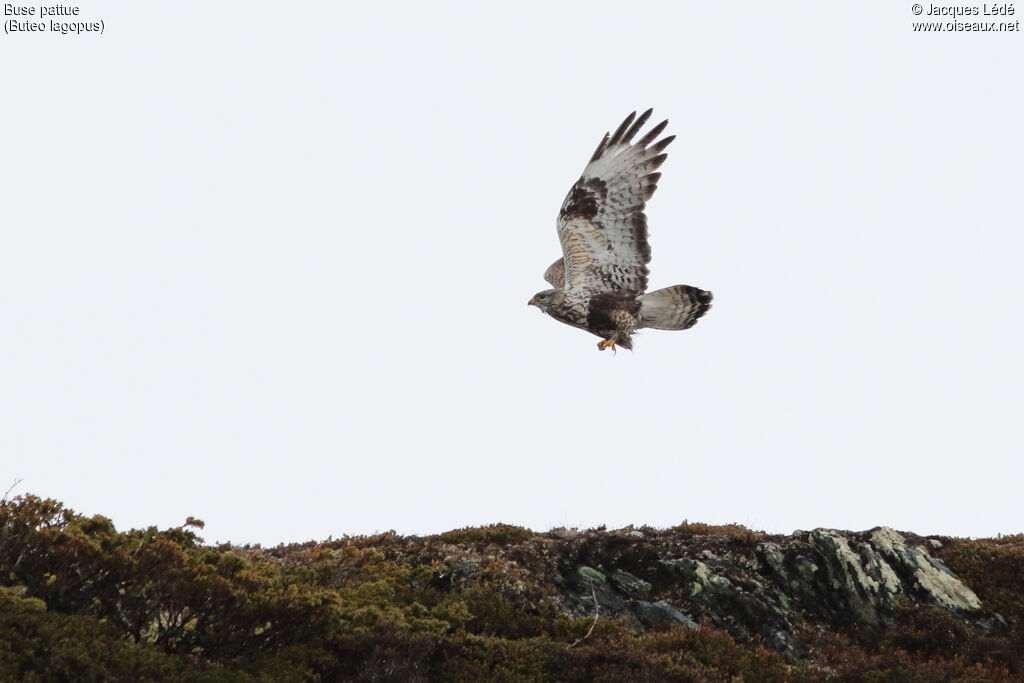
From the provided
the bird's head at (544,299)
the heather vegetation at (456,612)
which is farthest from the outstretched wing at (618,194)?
the heather vegetation at (456,612)

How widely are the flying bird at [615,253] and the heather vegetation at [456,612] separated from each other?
360 centimetres

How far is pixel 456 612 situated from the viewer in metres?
10.8

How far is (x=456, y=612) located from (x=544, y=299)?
21.3 ft

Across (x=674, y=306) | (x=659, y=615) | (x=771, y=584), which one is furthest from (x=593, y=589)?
(x=674, y=306)

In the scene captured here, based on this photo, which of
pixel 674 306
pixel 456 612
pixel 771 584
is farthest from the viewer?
pixel 674 306

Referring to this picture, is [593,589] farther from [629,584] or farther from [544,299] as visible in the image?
[544,299]

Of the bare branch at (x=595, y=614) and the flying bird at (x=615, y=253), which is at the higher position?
the flying bird at (x=615, y=253)

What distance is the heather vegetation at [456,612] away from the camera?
8758 mm

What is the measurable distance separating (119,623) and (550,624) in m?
4.87

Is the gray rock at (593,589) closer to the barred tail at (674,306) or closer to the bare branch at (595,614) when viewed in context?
the bare branch at (595,614)

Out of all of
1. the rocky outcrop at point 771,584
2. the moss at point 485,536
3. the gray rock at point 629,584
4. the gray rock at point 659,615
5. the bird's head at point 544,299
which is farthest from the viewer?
the bird's head at point 544,299

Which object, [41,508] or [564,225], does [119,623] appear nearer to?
[41,508]

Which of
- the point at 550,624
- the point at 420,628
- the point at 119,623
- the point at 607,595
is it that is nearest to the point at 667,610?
the point at 607,595

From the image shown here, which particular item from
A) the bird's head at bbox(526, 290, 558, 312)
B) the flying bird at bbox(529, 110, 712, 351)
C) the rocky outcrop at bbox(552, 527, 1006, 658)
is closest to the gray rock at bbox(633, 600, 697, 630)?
the rocky outcrop at bbox(552, 527, 1006, 658)
